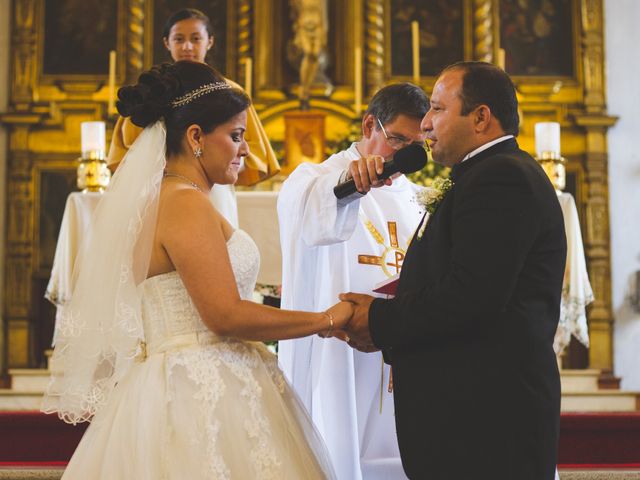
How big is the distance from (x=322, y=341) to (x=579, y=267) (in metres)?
3.88

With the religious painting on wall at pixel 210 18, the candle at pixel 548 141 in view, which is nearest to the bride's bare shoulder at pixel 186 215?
the candle at pixel 548 141

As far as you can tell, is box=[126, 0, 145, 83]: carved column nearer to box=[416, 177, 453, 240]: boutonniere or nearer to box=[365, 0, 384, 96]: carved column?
box=[365, 0, 384, 96]: carved column

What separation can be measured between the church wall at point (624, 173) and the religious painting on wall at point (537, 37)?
44 cm

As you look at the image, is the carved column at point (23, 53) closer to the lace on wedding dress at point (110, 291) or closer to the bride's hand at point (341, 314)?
the lace on wedding dress at point (110, 291)

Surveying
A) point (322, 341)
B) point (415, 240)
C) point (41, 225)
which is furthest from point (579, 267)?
point (41, 225)

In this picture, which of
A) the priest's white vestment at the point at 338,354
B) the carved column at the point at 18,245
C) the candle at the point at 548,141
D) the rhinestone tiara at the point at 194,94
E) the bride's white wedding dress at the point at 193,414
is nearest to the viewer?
the bride's white wedding dress at the point at 193,414

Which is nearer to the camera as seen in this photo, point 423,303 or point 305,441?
point 423,303

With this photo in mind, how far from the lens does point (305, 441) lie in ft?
10.2

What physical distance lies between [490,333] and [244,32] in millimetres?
8005

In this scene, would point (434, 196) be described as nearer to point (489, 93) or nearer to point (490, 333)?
point (489, 93)

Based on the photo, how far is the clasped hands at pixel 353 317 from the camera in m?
3.13

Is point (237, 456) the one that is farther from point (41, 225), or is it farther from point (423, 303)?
point (41, 225)

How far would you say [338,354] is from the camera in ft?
12.7

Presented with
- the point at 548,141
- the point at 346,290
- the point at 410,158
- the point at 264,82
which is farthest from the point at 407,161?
the point at 264,82
